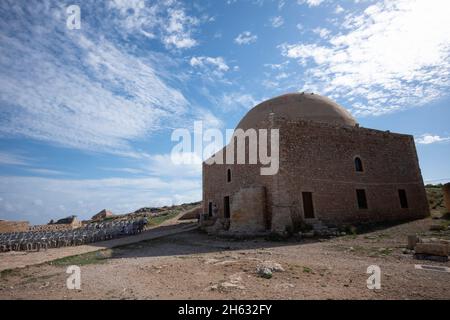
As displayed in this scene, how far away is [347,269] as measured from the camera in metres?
5.76

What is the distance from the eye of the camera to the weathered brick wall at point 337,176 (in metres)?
12.7

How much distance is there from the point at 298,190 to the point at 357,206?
153 inches

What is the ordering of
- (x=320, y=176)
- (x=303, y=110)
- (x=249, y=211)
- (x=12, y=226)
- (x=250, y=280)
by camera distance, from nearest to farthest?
(x=250, y=280)
(x=249, y=211)
(x=320, y=176)
(x=303, y=110)
(x=12, y=226)

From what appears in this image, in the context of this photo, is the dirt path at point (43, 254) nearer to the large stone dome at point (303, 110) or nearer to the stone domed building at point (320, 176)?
the stone domed building at point (320, 176)

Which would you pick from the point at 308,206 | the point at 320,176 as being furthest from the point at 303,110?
the point at 308,206

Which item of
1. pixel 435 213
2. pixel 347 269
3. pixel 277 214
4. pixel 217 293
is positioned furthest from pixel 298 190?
pixel 435 213

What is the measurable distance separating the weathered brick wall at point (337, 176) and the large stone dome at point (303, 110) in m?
1.03

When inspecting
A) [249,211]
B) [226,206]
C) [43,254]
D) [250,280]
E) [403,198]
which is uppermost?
[403,198]

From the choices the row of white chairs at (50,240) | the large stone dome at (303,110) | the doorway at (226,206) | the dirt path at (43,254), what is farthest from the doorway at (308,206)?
the row of white chairs at (50,240)

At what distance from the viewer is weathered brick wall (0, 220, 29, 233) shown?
2197 centimetres

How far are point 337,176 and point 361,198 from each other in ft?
6.56

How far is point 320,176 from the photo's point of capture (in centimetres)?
1352

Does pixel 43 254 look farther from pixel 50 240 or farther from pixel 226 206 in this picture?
pixel 226 206
